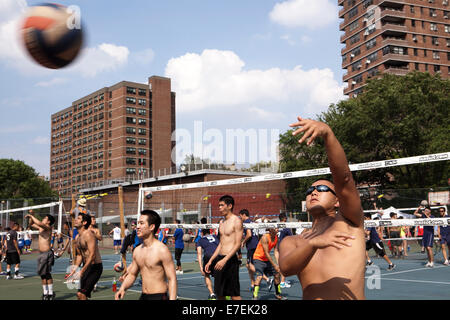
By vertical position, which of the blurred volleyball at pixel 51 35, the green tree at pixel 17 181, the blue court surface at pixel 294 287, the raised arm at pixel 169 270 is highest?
the green tree at pixel 17 181

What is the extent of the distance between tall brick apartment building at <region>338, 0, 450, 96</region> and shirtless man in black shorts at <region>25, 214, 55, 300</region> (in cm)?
6210

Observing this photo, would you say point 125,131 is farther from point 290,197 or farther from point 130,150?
point 290,197

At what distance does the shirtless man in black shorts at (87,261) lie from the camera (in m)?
8.45

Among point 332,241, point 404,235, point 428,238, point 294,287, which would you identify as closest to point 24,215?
point 294,287

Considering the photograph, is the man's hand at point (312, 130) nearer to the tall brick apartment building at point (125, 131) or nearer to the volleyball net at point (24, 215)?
the volleyball net at point (24, 215)

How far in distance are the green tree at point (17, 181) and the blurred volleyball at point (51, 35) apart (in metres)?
61.6

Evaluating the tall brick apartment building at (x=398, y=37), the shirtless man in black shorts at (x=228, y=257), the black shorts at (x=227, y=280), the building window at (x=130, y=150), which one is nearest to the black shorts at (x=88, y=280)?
the shirtless man in black shorts at (x=228, y=257)

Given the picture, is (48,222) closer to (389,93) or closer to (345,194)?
(345,194)

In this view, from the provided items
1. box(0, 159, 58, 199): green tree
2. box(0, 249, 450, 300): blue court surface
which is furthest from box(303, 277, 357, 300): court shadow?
box(0, 159, 58, 199): green tree

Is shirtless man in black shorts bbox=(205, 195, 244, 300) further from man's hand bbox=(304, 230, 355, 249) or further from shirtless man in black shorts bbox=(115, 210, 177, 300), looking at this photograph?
man's hand bbox=(304, 230, 355, 249)

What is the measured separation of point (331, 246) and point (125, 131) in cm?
9206

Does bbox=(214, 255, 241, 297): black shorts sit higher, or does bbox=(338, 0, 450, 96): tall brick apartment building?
bbox=(338, 0, 450, 96): tall brick apartment building

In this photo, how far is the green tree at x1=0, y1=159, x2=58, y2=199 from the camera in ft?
207

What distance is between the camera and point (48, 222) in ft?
36.5
